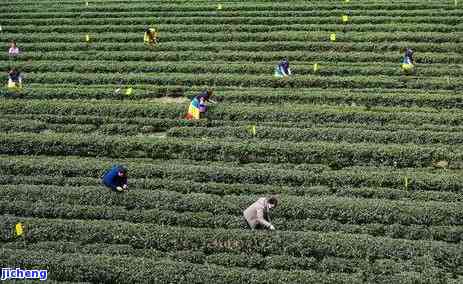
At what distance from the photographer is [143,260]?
13562 millimetres

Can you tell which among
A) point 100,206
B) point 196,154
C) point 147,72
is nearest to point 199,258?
point 100,206

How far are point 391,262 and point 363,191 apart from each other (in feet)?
9.82

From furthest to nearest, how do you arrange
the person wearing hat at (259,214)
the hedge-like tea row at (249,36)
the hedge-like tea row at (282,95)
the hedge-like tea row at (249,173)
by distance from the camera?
the hedge-like tea row at (249,36), the hedge-like tea row at (282,95), the hedge-like tea row at (249,173), the person wearing hat at (259,214)

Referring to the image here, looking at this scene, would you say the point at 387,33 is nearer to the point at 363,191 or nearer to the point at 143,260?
the point at 363,191

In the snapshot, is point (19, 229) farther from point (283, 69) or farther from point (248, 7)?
point (248, 7)

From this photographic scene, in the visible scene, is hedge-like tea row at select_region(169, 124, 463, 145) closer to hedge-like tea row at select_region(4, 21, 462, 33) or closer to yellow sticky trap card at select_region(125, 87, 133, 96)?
yellow sticky trap card at select_region(125, 87, 133, 96)

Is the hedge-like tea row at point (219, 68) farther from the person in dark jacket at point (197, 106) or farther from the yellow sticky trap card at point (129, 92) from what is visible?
the person in dark jacket at point (197, 106)

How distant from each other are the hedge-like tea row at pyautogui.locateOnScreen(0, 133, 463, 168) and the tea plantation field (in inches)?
1.8

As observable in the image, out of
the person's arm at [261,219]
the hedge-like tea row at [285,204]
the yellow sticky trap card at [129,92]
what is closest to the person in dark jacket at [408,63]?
the hedge-like tea row at [285,204]

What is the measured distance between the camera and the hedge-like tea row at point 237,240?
1358 cm

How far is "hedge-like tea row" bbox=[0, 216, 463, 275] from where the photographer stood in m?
13.6

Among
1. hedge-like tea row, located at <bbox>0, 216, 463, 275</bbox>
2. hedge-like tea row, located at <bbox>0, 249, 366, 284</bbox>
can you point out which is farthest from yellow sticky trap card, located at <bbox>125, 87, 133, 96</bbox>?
hedge-like tea row, located at <bbox>0, 249, 366, 284</bbox>

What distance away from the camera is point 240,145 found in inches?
714

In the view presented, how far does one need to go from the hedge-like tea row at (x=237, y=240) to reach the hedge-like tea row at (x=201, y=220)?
42 cm
